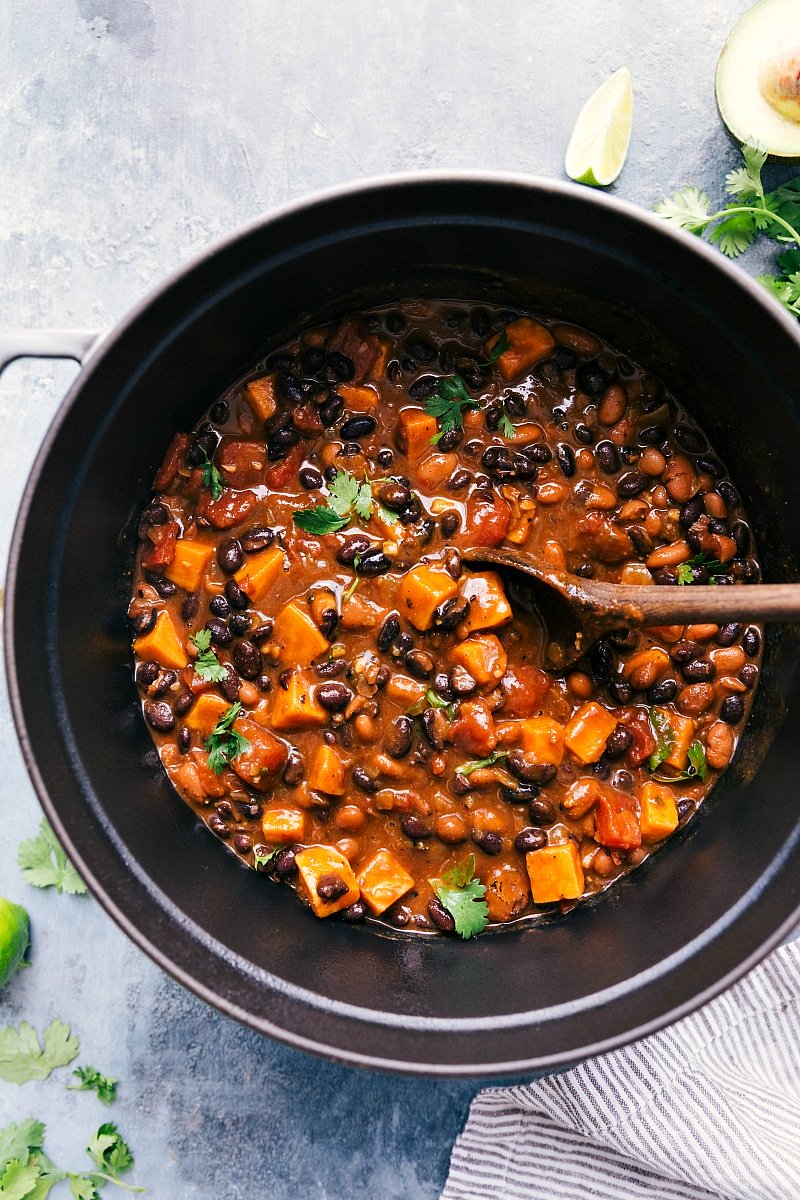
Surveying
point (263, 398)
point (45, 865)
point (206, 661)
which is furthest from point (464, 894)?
point (263, 398)

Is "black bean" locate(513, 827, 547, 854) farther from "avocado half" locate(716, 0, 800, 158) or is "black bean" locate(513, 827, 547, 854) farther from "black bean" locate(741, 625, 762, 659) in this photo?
"avocado half" locate(716, 0, 800, 158)

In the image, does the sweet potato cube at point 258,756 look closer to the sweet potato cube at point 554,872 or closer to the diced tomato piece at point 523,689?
the diced tomato piece at point 523,689

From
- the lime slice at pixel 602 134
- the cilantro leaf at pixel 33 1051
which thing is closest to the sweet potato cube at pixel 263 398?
the lime slice at pixel 602 134

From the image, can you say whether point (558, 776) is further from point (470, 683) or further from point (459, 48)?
point (459, 48)

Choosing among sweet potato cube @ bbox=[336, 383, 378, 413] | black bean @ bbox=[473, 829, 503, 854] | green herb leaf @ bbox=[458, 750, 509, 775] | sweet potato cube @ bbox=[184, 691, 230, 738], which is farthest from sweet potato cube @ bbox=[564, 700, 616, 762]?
sweet potato cube @ bbox=[336, 383, 378, 413]

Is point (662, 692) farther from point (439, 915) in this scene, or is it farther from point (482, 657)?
point (439, 915)

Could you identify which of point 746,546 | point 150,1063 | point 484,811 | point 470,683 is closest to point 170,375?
point 470,683
